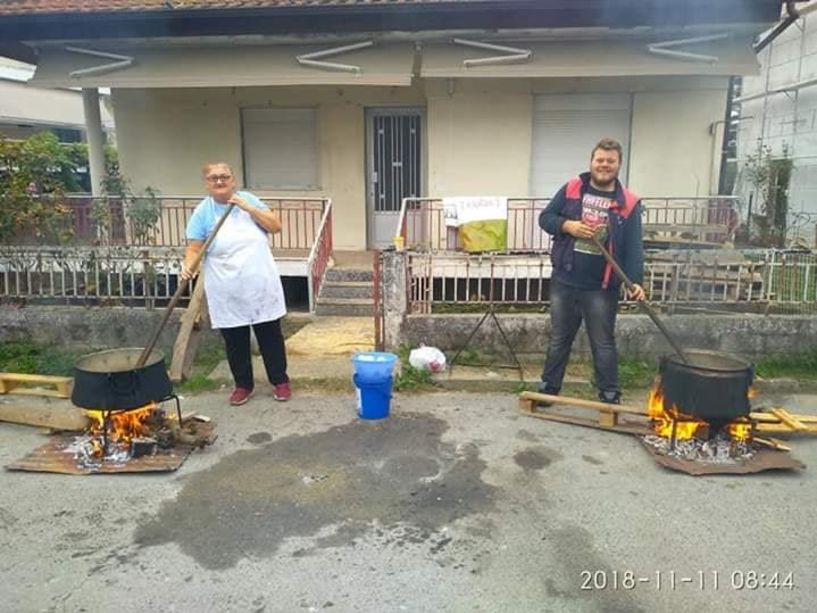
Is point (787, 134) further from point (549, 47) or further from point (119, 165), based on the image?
point (119, 165)

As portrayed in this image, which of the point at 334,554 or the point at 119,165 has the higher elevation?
the point at 119,165

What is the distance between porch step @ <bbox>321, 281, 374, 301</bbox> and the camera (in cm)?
812

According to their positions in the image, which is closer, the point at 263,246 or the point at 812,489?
the point at 812,489

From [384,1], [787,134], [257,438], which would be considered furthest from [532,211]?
[787,134]

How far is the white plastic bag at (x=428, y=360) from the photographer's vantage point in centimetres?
551

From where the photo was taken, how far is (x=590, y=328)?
4.63 metres

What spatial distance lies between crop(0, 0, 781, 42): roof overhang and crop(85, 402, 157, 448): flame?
18.9ft

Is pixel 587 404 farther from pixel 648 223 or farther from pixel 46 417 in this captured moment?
pixel 648 223

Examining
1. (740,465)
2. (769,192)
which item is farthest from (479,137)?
(769,192)

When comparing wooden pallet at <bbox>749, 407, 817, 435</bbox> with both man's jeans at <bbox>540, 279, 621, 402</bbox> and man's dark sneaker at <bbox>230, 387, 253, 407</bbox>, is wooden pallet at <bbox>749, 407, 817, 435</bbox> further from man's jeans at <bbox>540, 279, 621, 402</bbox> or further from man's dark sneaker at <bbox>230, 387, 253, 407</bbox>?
man's dark sneaker at <bbox>230, 387, 253, 407</bbox>

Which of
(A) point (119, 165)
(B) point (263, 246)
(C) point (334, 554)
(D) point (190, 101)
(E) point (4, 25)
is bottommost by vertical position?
(C) point (334, 554)

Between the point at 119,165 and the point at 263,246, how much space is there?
21.0 ft

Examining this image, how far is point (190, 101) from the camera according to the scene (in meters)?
9.77

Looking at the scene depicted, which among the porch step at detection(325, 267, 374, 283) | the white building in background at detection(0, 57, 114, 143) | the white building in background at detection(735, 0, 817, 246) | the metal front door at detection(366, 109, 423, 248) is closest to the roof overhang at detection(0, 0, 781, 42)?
the metal front door at detection(366, 109, 423, 248)
